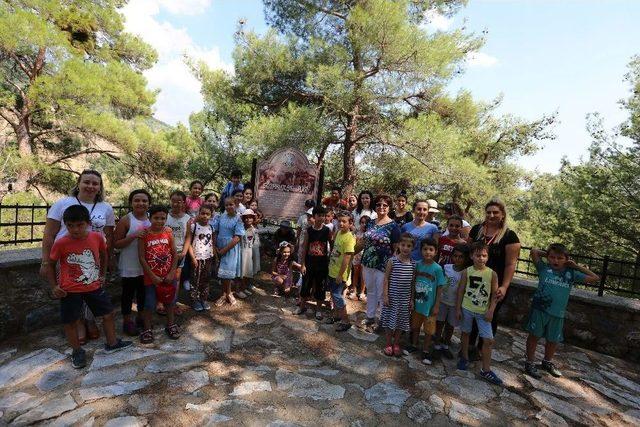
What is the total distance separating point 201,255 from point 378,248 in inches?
82.6

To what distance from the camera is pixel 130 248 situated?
342cm

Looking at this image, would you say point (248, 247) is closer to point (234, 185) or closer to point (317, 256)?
point (317, 256)

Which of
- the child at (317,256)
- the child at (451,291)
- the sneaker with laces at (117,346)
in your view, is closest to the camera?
the sneaker with laces at (117,346)

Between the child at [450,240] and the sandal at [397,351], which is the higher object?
the child at [450,240]

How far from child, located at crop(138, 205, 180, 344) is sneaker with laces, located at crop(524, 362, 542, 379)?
3.59m

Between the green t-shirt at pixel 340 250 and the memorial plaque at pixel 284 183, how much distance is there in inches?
97.6

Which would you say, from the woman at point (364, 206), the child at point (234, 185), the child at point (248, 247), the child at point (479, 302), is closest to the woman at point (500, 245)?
the child at point (479, 302)

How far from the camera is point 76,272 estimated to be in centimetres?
287

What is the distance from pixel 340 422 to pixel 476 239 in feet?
7.33

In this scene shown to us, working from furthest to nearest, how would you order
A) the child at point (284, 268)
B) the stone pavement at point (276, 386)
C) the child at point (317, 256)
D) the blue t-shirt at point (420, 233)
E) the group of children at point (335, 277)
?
the child at point (284, 268) < the child at point (317, 256) < the blue t-shirt at point (420, 233) < the group of children at point (335, 277) < the stone pavement at point (276, 386)

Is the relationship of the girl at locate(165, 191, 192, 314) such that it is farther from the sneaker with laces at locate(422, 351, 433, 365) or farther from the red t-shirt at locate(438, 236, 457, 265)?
the red t-shirt at locate(438, 236, 457, 265)

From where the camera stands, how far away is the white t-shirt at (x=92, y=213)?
2.95 metres

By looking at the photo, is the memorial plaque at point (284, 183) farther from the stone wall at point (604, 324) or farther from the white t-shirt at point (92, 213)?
the stone wall at point (604, 324)

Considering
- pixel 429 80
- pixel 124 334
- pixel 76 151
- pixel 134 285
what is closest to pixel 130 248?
pixel 134 285
